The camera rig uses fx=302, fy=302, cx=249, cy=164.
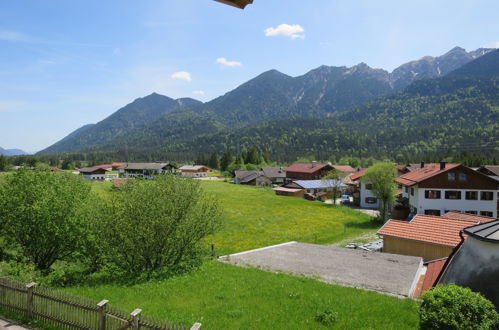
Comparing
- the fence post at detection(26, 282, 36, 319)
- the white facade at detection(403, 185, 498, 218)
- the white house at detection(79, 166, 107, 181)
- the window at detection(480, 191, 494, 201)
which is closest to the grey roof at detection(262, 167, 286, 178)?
the white facade at detection(403, 185, 498, 218)

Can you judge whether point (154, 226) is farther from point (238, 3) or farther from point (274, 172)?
point (274, 172)

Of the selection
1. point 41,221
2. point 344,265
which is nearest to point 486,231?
point 344,265

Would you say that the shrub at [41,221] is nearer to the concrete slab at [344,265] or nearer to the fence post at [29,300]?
the fence post at [29,300]

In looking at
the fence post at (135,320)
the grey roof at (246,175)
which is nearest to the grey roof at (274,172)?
the grey roof at (246,175)

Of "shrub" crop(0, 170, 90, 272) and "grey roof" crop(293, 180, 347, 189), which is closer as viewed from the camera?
"shrub" crop(0, 170, 90, 272)

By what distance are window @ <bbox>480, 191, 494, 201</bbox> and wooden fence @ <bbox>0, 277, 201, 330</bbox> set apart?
163 feet

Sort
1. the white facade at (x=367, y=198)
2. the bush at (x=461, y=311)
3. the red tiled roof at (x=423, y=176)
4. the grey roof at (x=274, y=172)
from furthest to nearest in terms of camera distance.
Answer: the grey roof at (x=274, y=172) < the white facade at (x=367, y=198) < the red tiled roof at (x=423, y=176) < the bush at (x=461, y=311)

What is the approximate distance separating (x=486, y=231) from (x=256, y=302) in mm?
9042

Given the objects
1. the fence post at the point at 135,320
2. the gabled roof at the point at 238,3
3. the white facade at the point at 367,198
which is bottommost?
the white facade at the point at 367,198

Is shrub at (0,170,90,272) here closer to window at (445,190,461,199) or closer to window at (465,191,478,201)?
window at (445,190,461,199)

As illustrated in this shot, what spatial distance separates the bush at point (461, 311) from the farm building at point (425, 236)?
16.2 meters

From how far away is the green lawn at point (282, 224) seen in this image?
36.3 metres

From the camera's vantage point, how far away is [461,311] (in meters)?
8.06

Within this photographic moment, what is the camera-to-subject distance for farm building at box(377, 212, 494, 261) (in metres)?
23.0
